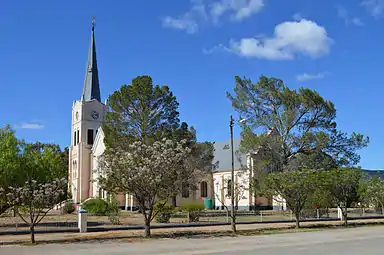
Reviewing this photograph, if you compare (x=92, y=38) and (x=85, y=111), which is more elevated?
(x=92, y=38)

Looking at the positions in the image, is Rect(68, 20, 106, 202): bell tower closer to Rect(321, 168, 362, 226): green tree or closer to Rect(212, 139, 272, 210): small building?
Rect(212, 139, 272, 210): small building

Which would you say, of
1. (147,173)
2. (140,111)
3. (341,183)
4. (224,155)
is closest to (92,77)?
(224,155)

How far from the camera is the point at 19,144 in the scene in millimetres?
28828

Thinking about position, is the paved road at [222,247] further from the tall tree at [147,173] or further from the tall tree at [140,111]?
the tall tree at [140,111]

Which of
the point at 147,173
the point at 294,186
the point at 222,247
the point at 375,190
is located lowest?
the point at 222,247

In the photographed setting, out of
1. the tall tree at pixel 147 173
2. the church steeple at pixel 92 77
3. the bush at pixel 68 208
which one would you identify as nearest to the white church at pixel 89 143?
the church steeple at pixel 92 77

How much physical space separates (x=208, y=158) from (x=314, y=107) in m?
13.0

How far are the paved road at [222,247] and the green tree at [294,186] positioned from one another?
6533 millimetres

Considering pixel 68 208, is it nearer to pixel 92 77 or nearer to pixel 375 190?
pixel 92 77

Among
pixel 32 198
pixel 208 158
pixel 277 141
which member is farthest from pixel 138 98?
pixel 32 198

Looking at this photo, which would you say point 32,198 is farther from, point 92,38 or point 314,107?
point 92,38

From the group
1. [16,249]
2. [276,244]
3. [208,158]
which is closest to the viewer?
[16,249]

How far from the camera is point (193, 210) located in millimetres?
32438

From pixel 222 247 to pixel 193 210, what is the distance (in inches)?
555
